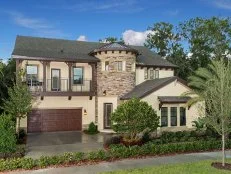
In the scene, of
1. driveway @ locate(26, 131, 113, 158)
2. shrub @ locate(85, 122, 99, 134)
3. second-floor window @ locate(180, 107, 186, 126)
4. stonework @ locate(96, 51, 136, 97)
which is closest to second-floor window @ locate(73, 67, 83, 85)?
stonework @ locate(96, 51, 136, 97)

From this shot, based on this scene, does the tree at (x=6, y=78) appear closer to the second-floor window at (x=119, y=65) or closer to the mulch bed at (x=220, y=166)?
the second-floor window at (x=119, y=65)

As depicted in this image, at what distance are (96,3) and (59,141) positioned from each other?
32.6ft

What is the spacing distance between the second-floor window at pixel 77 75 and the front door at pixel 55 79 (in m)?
1.45

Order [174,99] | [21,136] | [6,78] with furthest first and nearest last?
[6,78] < [174,99] < [21,136]

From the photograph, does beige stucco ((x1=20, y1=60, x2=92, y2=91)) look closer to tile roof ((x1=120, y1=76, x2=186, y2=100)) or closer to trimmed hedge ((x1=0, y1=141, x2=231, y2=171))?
tile roof ((x1=120, y1=76, x2=186, y2=100))

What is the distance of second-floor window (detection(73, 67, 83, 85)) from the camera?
91.5 ft

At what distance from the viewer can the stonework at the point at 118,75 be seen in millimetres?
26641

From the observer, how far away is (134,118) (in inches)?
733

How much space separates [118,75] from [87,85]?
10.8 feet

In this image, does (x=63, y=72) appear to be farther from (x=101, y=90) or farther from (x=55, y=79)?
(x=101, y=90)

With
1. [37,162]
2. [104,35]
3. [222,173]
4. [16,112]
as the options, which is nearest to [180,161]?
[222,173]

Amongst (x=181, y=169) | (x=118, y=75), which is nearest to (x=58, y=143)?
(x=118, y=75)

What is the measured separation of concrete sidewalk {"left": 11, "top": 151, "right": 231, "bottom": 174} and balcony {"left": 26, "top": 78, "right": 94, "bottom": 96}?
12.5 metres

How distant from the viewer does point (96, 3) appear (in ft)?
64.7
